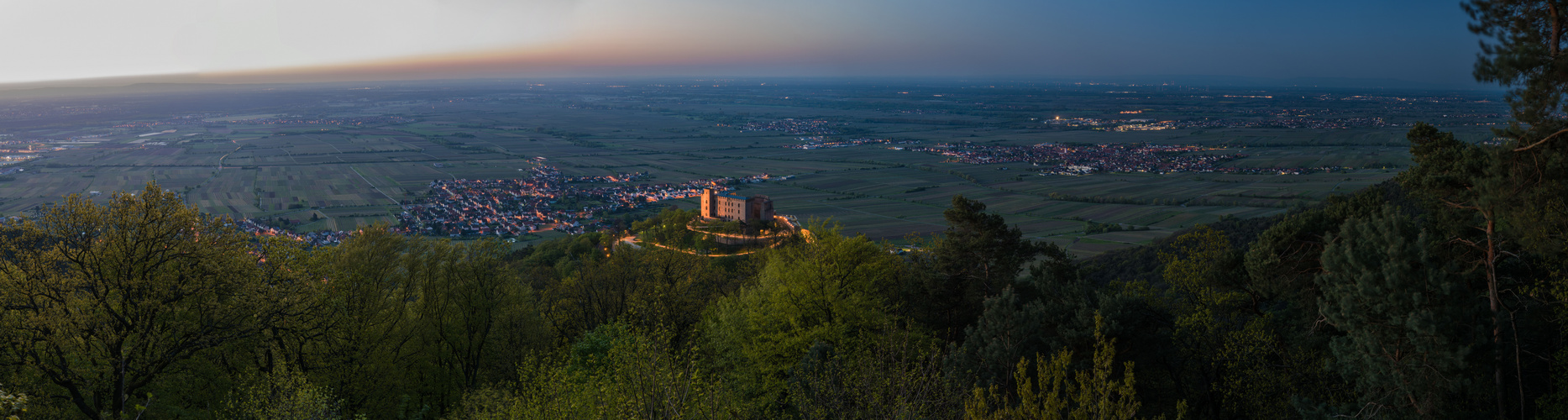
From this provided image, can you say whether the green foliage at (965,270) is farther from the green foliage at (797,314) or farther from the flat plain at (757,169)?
the flat plain at (757,169)

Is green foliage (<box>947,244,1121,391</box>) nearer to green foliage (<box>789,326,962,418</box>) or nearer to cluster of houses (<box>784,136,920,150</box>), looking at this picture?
green foliage (<box>789,326,962,418</box>)

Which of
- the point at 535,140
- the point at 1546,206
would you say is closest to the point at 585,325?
the point at 1546,206

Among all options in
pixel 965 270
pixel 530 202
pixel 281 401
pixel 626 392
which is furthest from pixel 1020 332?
pixel 530 202

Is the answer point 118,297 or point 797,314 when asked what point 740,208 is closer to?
point 797,314

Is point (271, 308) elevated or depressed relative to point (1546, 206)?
depressed

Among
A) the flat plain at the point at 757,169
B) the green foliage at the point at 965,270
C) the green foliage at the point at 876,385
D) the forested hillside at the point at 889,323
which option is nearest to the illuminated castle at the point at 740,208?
the flat plain at the point at 757,169

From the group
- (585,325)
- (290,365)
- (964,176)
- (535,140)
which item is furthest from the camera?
(535,140)

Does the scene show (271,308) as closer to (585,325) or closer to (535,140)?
(585,325)
